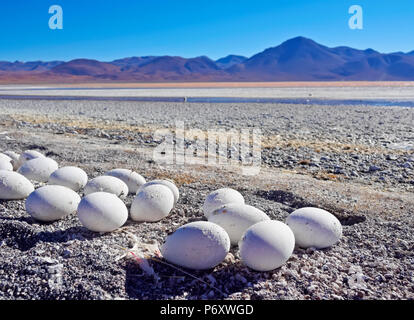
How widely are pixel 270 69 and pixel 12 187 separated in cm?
15304

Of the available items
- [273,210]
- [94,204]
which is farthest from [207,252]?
[273,210]

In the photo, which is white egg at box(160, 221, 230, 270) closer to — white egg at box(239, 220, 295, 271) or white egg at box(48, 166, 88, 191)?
white egg at box(239, 220, 295, 271)

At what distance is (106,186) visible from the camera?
404 centimetres


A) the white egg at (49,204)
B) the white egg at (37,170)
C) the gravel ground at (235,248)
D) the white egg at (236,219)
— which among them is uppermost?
the white egg at (37,170)

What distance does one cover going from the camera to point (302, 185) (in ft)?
16.5

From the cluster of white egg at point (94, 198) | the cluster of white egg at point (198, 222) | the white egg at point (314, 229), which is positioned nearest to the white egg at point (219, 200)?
the cluster of white egg at point (198, 222)

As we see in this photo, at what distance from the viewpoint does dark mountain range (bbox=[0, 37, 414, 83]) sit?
390ft

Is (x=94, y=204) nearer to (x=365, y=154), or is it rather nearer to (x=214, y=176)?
(x=214, y=176)

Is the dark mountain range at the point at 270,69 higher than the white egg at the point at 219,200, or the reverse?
the dark mountain range at the point at 270,69

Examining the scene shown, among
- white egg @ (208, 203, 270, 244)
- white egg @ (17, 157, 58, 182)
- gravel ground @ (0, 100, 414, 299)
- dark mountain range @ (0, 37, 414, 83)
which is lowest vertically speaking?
gravel ground @ (0, 100, 414, 299)

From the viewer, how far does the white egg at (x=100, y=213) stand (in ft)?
10.5

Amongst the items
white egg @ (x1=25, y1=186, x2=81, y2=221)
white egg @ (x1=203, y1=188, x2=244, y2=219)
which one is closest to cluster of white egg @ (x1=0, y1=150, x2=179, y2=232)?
white egg @ (x1=25, y1=186, x2=81, y2=221)

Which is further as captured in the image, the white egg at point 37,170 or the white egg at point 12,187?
the white egg at point 37,170

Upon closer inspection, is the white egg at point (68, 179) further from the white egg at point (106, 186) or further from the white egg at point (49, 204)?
the white egg at point (49, 204)
